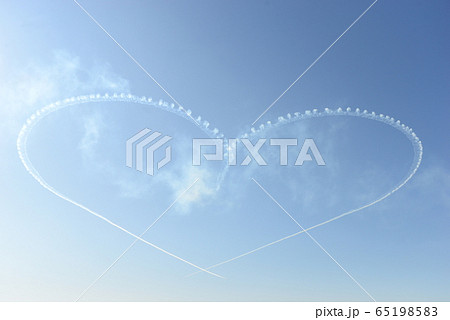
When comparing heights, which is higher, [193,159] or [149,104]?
[149,104]

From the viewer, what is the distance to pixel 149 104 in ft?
50.9

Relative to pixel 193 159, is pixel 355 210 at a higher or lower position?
lower

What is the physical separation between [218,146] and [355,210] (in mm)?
5355

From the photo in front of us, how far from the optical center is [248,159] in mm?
15719

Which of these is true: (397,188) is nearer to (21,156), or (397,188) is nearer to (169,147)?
(169,147)
